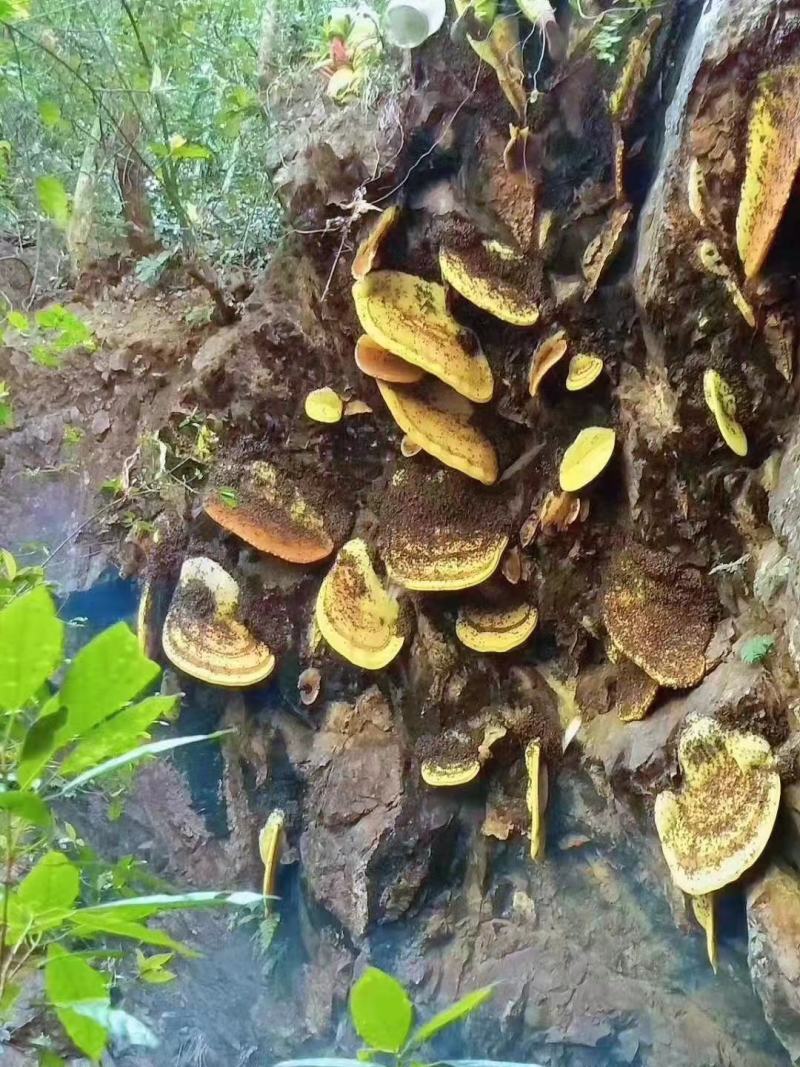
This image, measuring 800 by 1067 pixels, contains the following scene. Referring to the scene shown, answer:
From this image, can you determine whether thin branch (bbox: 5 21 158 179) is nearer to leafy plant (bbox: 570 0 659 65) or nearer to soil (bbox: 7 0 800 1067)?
soil (bbox: 7 0 800 1067)

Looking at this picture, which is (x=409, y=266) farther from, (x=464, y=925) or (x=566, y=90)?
(x=464, y=925)

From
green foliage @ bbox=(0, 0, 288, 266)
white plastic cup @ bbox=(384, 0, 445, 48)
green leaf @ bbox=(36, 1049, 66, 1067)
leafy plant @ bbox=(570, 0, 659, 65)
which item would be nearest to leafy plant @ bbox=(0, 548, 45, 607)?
green leaf @ bbox=(36, 1049, 66, 1067)

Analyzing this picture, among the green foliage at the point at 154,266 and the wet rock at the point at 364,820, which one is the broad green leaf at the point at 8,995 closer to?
the wet rock at the point at 364,820

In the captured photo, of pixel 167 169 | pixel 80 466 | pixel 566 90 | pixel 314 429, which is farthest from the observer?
pixel 80 466

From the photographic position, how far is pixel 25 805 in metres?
0.73

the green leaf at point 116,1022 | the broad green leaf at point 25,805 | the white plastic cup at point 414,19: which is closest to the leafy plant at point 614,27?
the white plastic cup at point 414,19

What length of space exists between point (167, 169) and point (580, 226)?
1996 mm

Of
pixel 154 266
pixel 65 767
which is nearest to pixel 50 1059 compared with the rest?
pixel 65 767

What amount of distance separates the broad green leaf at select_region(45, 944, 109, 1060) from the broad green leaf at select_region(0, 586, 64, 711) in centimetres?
27

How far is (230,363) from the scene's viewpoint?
11.0ft

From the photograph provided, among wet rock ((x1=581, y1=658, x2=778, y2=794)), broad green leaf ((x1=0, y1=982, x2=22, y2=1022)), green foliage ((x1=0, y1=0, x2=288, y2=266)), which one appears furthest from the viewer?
green foliage ((x1=0, y1=0, x2=288, y2=266))

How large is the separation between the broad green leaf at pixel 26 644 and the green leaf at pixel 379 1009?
43 centimetres

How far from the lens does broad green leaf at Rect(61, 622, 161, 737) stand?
0.77 meters

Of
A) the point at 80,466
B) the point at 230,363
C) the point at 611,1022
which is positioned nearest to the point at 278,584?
the point at 230,363
